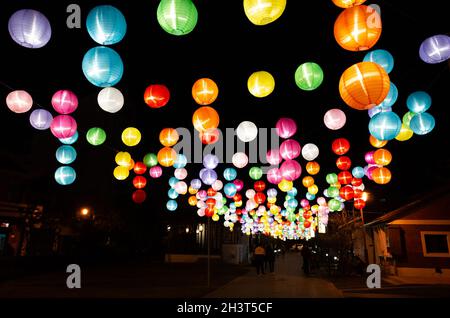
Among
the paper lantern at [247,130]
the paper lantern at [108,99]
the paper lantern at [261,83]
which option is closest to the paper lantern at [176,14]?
the paper lantern at [261,83]

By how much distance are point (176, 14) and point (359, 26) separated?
2860mm

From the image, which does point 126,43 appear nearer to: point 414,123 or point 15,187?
point 414,123

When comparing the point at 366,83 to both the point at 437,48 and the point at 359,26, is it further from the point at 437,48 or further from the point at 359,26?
the point at 437,48

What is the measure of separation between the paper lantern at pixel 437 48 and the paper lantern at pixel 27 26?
7.01 metres

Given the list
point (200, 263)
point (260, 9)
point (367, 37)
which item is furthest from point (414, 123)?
point (200, 263)

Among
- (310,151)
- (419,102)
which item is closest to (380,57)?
(419,102)

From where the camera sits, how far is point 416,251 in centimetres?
1469

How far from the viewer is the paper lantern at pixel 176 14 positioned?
5.09 metres

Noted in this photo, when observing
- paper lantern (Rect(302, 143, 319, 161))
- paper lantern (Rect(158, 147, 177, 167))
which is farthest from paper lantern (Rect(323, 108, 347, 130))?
paper lantern (Rect(158, 147, 177, 167))

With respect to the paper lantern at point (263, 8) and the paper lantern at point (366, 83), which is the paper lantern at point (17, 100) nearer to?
the paper lantern at point (263, 8)

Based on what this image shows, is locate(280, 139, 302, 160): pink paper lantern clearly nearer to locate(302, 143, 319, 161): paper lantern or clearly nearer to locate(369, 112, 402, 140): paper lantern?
locate(302, 143, 319, 161): paper lantern

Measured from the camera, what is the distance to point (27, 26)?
210 inches

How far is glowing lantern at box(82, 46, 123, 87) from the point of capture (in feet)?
18.4

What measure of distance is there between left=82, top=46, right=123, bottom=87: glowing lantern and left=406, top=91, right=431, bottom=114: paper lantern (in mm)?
6537
